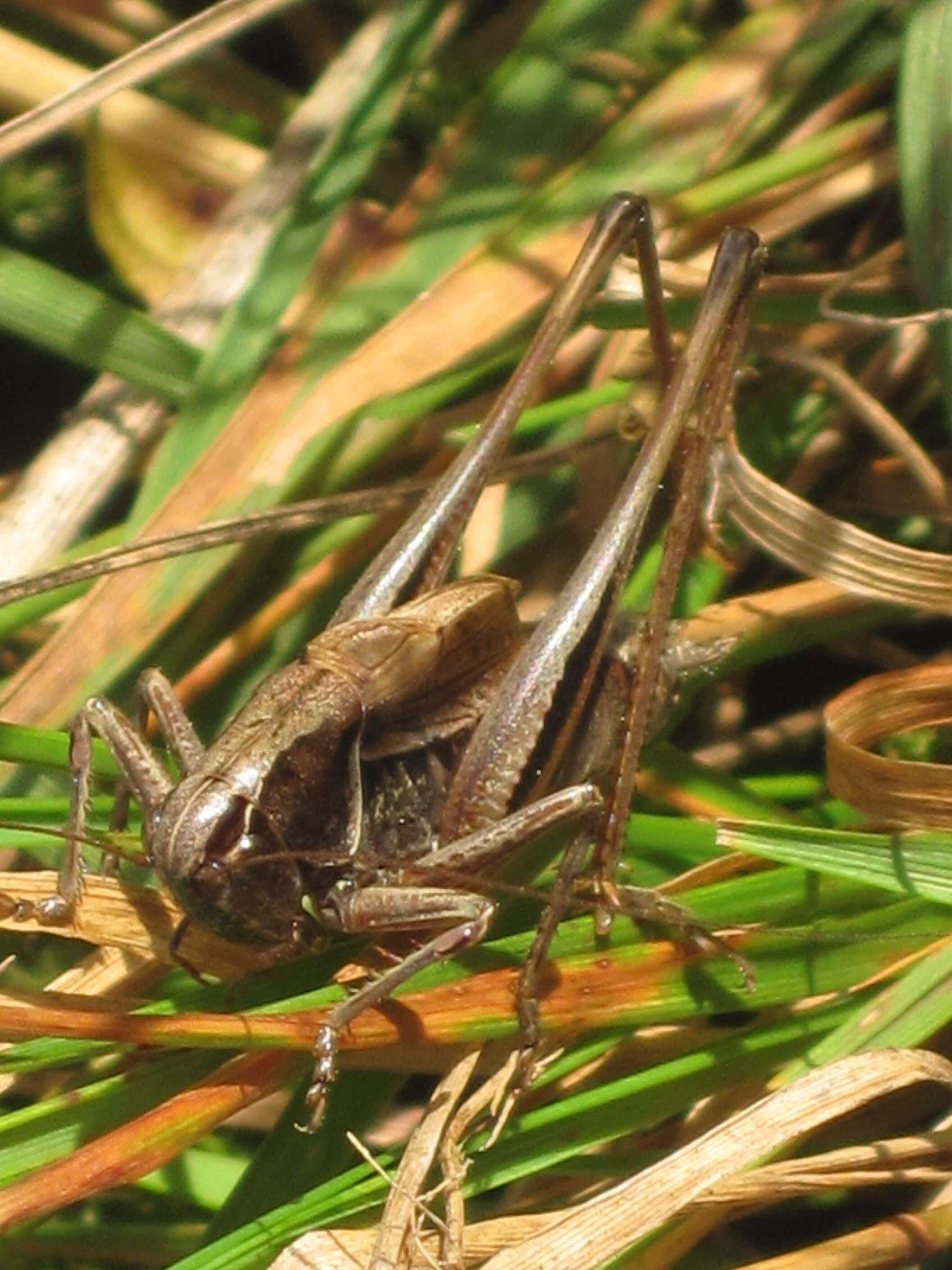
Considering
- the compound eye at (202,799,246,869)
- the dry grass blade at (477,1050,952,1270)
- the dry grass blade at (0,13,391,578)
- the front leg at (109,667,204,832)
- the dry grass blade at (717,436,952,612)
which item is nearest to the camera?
the dry grass blade at (477,1050,952,1270)

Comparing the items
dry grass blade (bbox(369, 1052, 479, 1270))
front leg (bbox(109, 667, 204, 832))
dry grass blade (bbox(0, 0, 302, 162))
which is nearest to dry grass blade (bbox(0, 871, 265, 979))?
front leg (bbox(109, 667, 204, 832))

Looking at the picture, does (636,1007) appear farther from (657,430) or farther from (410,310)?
(410,310)

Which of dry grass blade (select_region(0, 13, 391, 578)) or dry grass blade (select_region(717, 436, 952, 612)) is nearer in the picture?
dry grass blade (select_region(717, 436, 952, 612))

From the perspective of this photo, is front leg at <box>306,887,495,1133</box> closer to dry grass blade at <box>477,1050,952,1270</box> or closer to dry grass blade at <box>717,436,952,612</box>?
dry grass blade at <box>477,1050,952,1270</box>

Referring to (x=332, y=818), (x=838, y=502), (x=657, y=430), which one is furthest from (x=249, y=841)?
(x=838, y=502)

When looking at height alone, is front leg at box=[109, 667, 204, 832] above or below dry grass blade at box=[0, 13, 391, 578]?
below

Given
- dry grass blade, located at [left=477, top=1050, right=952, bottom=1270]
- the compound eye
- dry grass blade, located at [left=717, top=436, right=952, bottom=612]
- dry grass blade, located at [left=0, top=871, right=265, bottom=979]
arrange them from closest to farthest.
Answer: dry grass blade, located at [left=477, top=1050, right=952, bottom=1270] → the compound eye → dry grass blade, located at [left=0, top=871, right=265, bottom=979] → dry grass blade, located at [left=717, top=436, right=952, bottom=612]

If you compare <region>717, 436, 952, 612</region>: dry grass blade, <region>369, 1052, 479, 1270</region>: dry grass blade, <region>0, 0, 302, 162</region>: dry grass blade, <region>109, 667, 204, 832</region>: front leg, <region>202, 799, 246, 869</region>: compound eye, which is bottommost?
<region>369, 1052, 479, 1270</region>: dry grass blade
